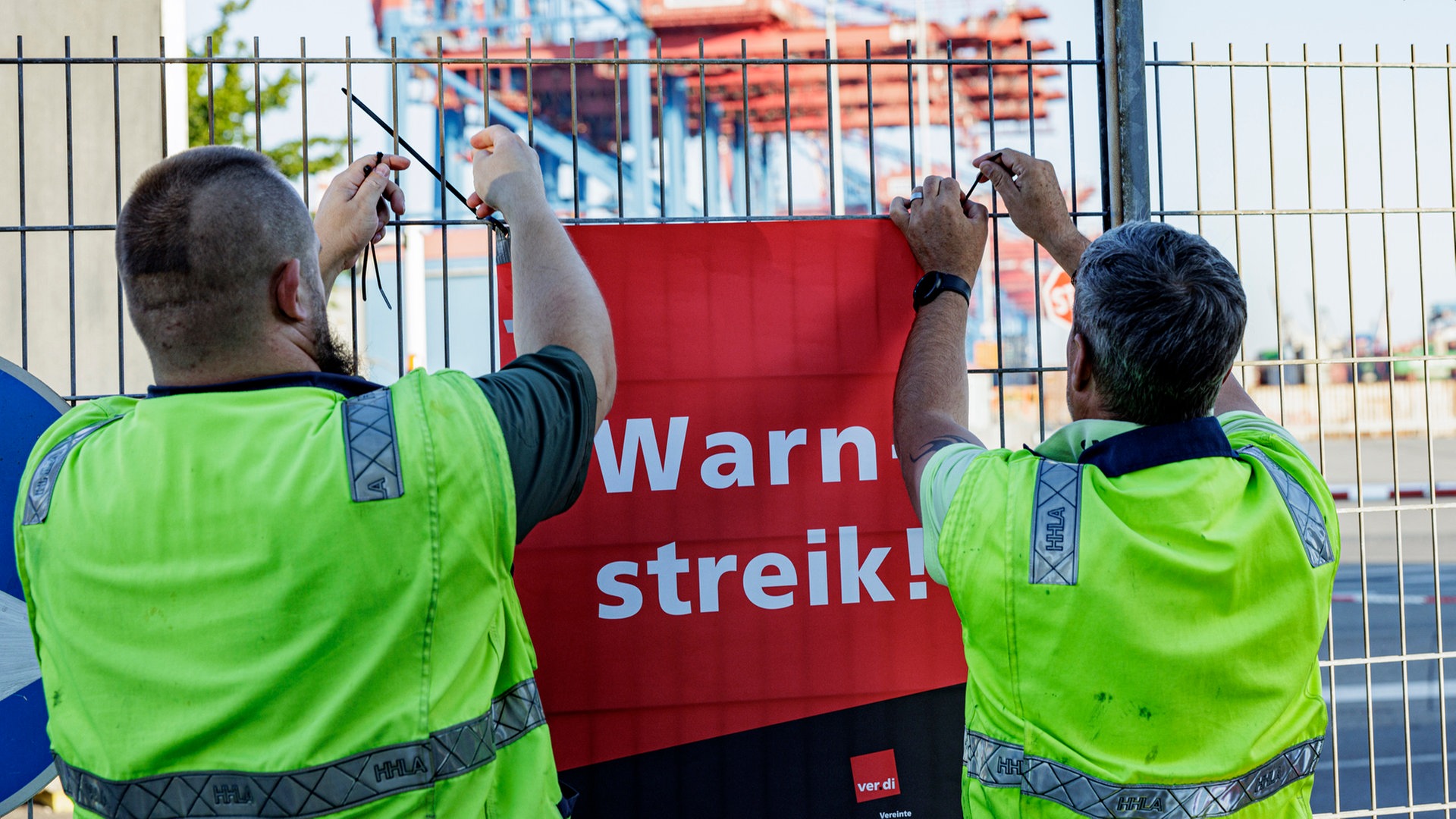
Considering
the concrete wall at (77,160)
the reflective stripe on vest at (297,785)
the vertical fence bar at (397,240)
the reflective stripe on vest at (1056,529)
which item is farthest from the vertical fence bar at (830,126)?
the concrete wall at (77,160)

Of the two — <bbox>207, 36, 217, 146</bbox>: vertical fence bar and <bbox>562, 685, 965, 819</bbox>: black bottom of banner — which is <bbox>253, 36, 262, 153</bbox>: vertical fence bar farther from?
<bbox>562, 685, 965, 819</bbox>: black bottom of banner

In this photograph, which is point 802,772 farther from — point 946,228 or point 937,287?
point 946,228

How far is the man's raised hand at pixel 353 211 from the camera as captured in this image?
2232mm

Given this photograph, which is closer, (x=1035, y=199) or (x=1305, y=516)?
(x=1305, y=516)

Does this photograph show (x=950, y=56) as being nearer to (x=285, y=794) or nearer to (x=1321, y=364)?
(x=1321, y=364)

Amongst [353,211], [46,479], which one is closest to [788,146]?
[353,211]

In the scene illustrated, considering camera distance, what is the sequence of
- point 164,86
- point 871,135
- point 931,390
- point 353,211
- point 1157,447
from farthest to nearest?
point 164,86 → point 871,135 → point 353,211 → point 931,390 → point 1157,447

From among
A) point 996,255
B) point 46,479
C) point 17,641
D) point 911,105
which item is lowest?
point 17,641

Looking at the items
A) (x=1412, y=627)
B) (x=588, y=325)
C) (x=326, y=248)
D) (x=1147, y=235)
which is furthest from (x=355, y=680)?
(x=1412, y=627)

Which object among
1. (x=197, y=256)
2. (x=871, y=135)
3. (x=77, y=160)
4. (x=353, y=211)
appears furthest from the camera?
(x=77, y=160)

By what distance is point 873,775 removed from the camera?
8.36ft

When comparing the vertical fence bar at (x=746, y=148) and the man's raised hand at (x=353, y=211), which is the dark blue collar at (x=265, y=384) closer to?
the man's raised hand at (x=353, y=211)

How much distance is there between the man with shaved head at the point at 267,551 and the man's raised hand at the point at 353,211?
67 cm

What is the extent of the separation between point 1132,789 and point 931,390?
0.88m
